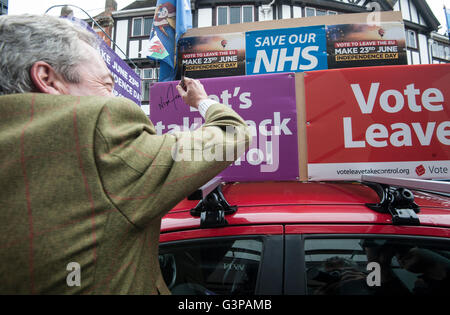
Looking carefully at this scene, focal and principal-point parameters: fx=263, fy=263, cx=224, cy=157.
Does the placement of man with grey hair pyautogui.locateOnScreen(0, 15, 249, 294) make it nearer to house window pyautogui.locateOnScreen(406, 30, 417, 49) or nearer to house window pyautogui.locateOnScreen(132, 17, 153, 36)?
house window pyautogui.locateOnScreen(132, 17, 153, 36)

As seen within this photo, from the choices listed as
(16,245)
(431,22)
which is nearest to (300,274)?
(16,245)

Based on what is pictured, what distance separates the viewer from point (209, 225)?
109 cm

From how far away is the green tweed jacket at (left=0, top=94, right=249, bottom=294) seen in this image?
2.00 feet

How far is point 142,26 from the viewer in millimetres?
13500

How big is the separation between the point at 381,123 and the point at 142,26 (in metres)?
14.7

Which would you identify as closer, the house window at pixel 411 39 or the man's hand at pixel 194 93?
the man's hand at pixel 194 93

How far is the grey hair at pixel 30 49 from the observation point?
710 mm

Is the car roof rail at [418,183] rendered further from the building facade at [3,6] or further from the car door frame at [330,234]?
the building facade at [3,6]

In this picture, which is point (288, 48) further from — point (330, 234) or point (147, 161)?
point (147, 161)

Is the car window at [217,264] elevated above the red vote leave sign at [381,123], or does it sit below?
below

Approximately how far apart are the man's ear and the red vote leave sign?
1105 mm

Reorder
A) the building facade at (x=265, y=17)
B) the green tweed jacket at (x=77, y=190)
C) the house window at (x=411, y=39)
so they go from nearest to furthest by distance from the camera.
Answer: the green tweed jacket at (x=77, y=190) < the building facade at (x=265, y=17) < the house window at (x=411, y=39)
